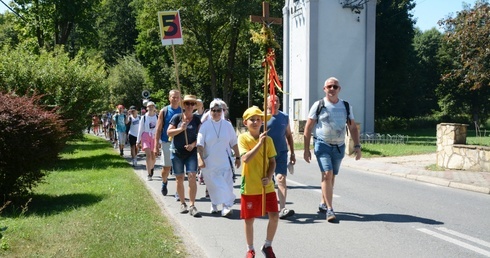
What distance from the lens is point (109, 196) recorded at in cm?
955

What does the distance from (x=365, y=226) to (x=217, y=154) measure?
2412 millimetres

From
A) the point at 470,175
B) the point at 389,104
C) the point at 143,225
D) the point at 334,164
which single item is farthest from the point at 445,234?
the point at 389,104

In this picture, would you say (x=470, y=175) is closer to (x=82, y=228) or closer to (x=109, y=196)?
(x=109, y=196)

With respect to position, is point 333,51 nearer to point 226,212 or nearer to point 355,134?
point 355,134

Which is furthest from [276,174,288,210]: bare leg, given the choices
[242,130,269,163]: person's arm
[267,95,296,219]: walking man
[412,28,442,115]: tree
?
[412,28,442,115]: tree

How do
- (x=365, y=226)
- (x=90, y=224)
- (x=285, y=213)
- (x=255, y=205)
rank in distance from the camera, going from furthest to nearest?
(x=285, y=213), (x=365, y=226), (x=90, y=224), (x=255, y=205)

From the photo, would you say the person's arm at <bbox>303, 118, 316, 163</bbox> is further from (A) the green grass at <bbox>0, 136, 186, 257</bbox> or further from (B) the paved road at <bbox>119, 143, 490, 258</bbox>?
(A) the green grass at <bbox>0, 136, 186, 257</bbox>

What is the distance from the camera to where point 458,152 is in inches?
549

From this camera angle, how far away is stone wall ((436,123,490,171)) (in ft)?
43.8

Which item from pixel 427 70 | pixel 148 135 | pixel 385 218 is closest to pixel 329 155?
pixel 385 218

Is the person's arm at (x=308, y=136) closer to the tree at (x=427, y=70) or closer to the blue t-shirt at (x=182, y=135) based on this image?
the blue t-shirt at (x=182, y=135)

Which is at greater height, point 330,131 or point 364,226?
point 330,131

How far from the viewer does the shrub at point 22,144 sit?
8.59 metres

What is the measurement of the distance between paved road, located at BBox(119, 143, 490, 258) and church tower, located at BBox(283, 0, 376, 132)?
651 inches
